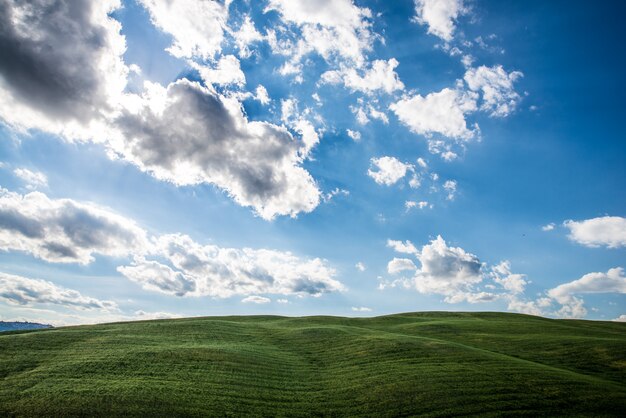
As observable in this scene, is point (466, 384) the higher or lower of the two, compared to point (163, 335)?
lower

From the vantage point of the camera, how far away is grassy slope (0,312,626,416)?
26.7 metres

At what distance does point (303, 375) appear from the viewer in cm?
3622

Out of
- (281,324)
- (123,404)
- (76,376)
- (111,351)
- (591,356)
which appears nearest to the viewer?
(123,404)

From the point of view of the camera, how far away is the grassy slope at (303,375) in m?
26.7

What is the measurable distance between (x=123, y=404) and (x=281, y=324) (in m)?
47.5

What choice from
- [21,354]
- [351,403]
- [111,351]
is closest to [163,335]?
[111,351]

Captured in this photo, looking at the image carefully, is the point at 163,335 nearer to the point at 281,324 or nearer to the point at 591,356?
the point at 281,324

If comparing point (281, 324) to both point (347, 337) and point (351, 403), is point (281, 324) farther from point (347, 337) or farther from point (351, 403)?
point (351, 403)

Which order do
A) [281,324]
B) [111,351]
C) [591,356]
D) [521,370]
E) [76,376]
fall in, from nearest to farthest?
[76,376]
[521,370]
[111,351]
[591,356]
[281,324]

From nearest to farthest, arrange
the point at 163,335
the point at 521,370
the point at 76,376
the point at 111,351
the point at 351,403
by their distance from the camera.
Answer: the point at 351,403 → the point at 76,376 → the point at 521,370 → the point at 111,351 → the point at 163,335

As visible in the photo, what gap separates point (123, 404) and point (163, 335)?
2576 cm

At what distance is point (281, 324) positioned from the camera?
7162 centimetres

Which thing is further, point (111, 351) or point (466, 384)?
point (111, 351)

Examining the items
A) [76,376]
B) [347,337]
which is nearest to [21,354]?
[76,376]
